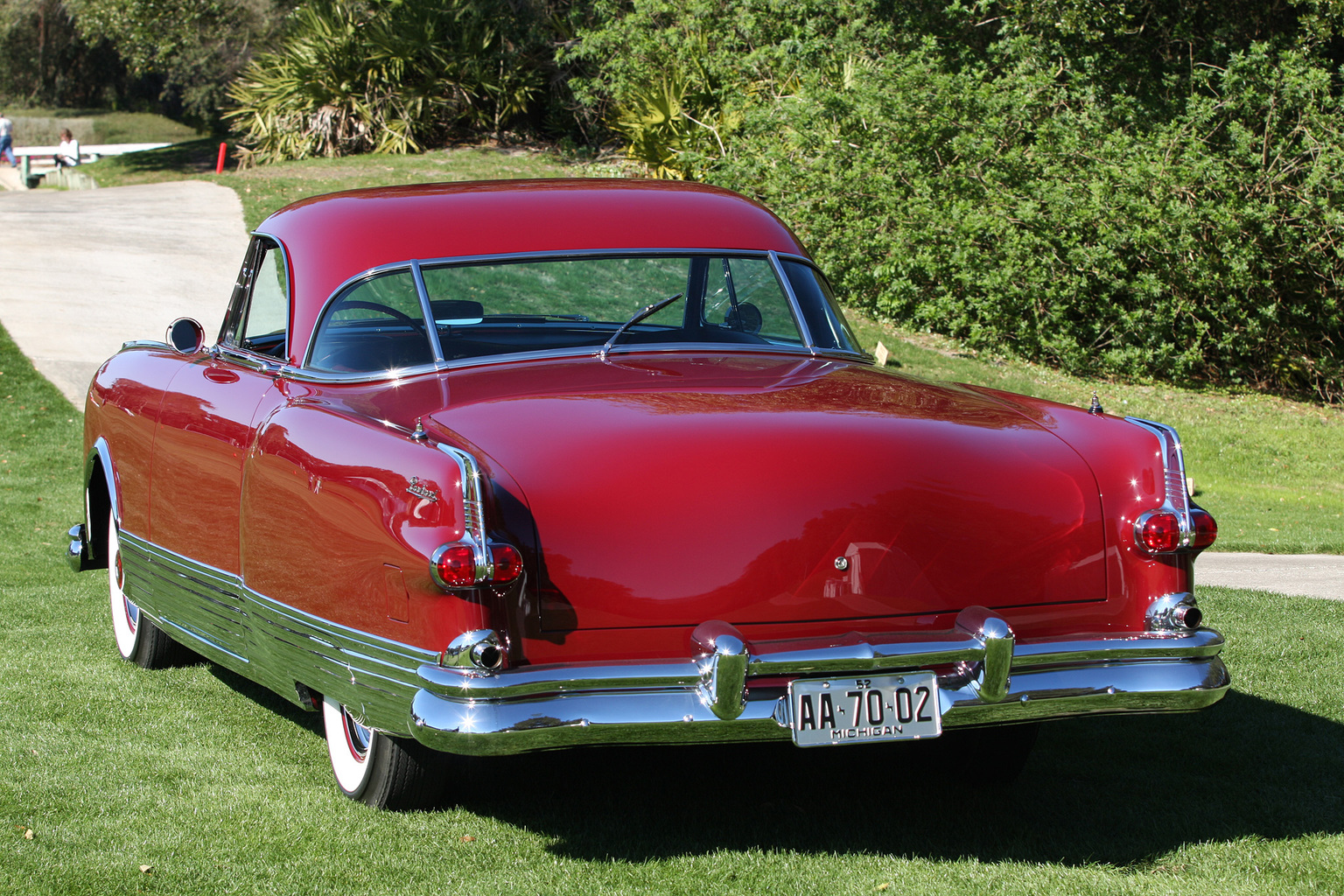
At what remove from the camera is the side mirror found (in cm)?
482

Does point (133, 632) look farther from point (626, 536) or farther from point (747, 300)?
point (626, 536)

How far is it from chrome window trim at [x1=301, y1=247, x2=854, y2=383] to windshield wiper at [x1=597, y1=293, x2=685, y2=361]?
5 cm

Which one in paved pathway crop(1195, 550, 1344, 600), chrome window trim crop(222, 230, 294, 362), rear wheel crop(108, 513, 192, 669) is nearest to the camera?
chrome window trim crop(222, 230, 294, 362)

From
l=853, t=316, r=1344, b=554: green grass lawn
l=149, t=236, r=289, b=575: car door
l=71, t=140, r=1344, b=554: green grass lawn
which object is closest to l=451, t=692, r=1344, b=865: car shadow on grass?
l=149, t=236, r=289, b=575: car door

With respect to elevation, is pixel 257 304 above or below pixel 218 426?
above

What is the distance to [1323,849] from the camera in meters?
3.51

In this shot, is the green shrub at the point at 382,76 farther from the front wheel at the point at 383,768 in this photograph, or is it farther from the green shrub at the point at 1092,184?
the front wheel at the point at 383,768

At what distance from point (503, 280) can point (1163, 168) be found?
11.9 meters

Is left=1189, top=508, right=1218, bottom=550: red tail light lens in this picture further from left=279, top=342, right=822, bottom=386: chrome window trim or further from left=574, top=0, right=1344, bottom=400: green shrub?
left=574, top=0, right=1344, bottom=400: green shrub

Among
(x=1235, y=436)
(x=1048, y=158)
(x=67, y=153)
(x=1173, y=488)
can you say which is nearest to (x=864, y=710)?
(x=1173, y=488)

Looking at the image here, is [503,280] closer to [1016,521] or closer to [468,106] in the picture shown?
[1016,521]

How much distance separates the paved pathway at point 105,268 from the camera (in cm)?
1377

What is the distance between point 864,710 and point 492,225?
2104 millimetres

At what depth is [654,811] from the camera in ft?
12.1
